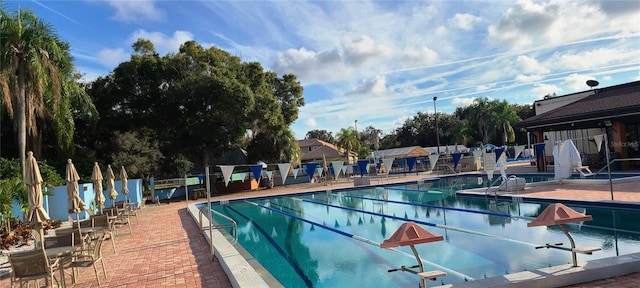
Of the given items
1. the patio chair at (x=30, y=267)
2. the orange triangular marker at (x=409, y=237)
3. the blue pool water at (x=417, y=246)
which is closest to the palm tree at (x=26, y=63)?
the blue pool water at (x=417, y=246)

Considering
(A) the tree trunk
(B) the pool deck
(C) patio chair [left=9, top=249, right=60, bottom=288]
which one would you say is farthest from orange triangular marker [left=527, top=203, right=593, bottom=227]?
(A) the tree trunk

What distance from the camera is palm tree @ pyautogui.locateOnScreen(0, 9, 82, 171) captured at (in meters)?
14.4

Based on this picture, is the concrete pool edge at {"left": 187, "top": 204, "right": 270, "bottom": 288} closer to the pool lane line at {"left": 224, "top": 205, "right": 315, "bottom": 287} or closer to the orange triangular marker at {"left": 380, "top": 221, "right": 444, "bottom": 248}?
the pool lane line at {"left": 224, "top": 205, "right": 315, "bottom": 287}

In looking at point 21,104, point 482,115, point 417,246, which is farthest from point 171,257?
point 482,115

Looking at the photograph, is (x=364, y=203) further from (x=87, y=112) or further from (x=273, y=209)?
(x=87, y=112)

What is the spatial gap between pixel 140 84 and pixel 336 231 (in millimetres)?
21454

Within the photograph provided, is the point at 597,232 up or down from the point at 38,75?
down

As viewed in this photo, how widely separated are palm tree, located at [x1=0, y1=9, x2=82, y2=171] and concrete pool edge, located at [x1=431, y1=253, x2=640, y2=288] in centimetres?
1515

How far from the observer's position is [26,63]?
48.8 ft

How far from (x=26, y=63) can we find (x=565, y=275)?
1742cm

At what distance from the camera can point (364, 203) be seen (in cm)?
1761

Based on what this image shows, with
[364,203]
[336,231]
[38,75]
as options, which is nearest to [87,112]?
[38,75]

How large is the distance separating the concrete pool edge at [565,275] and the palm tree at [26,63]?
49.7 feet

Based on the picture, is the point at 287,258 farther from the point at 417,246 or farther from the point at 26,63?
the point at 26,63
